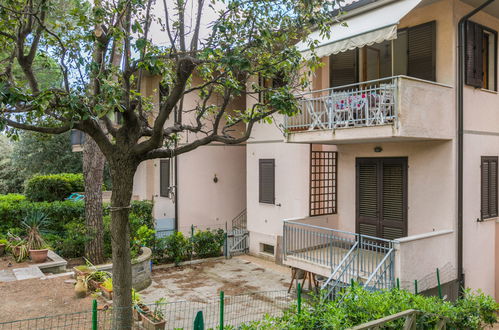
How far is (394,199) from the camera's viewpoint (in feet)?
38.6

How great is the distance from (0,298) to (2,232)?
617cm

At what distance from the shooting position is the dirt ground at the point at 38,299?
27.7ft

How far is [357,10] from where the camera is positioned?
1101 centimetres

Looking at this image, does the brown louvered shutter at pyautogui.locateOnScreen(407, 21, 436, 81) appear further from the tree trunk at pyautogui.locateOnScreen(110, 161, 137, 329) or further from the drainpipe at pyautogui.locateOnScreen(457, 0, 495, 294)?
the tree trunk at pyautogui.locateOnScreen(110, 161, 137, 329)

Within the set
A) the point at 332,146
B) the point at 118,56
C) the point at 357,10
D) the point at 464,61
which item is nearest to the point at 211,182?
the point at 332,146

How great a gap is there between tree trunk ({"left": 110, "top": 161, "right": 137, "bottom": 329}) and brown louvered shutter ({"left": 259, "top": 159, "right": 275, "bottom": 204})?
9.56 m

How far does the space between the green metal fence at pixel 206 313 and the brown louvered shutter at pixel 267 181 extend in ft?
14.5

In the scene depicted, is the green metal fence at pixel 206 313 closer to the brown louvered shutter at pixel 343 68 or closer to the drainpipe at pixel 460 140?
the drainpipe at pixel 460 140

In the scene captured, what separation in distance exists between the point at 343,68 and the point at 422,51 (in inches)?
105

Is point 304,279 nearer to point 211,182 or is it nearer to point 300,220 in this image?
point 300,220

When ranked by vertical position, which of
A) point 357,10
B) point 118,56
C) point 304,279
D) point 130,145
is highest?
point 357,10

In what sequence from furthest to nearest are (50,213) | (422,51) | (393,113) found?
(50,213)
(422,51)
(393,113)

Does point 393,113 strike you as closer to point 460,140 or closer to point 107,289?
point 460,140

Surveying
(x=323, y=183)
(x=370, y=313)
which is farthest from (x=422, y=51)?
(x=370, y=313)
